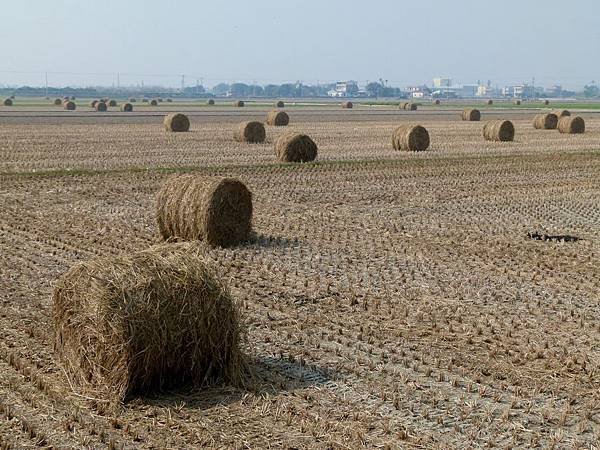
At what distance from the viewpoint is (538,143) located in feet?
142

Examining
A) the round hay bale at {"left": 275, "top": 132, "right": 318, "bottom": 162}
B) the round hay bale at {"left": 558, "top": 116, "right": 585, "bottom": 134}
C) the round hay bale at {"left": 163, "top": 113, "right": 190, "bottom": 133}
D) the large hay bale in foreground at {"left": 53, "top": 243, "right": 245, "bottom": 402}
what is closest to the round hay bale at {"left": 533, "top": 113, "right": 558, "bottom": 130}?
the round hay bale at {"left": 558, "top": 116, "right": 585, "bottom": 134}

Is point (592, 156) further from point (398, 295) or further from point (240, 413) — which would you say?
point (240, 413)

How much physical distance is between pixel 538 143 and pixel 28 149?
75.8 feet

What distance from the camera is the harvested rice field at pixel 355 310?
27.2 feet

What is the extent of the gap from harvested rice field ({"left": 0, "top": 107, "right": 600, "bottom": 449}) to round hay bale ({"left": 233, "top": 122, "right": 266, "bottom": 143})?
40.5ft

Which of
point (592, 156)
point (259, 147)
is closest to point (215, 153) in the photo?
point (259, 147)

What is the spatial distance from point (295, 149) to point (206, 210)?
49.9 feet

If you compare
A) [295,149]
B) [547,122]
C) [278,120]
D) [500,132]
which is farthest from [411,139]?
[547,122]

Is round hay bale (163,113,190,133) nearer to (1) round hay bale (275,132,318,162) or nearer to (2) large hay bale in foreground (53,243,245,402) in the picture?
(1) round hay bale (275,132,318,162)

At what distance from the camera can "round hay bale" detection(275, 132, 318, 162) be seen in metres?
31.1

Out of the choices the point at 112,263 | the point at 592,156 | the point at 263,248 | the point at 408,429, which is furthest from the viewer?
the point at 592,156

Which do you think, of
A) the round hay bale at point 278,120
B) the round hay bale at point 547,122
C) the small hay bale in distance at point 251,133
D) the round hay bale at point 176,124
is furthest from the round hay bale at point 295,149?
the round hay bale at point 547,122

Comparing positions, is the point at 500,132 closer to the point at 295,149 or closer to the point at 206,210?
the point at 295,149

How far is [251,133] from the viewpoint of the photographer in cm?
4069
